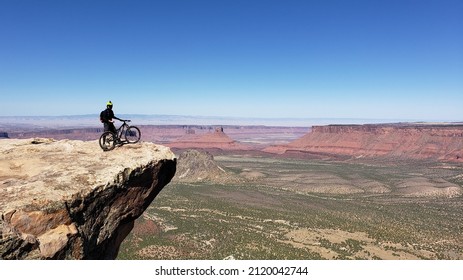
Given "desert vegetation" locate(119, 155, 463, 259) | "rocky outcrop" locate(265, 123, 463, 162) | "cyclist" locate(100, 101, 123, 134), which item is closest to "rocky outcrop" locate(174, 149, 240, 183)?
"desert vegetation" locate(119, 155, 463, 259)

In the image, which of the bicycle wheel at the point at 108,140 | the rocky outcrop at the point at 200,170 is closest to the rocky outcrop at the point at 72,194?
the bicycle wheel at the point at 108,140

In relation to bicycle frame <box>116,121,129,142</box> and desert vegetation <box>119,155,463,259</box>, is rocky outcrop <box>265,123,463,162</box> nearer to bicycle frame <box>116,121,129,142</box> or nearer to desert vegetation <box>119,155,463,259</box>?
A: desert vegetation <box>119,155,463,259</box>

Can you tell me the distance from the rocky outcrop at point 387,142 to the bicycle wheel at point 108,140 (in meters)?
141

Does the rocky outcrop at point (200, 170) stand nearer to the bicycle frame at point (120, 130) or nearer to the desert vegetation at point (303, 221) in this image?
the desert vegetation at point (303, 221)

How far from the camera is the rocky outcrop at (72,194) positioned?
362 inches

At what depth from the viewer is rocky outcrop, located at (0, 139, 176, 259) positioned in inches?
362

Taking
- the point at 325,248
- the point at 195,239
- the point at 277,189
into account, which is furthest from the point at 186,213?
the point at 277,189

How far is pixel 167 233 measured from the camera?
136 feet

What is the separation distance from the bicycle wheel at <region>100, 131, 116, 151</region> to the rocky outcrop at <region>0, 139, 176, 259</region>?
28cm

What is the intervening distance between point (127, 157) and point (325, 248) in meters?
29.6

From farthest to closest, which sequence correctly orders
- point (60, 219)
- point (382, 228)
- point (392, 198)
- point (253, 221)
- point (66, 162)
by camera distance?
point (392, 198), point (253, 221), point (382, 228), point (66, 162), point (60, 219)

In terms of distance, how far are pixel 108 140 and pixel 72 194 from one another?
4477 mm
